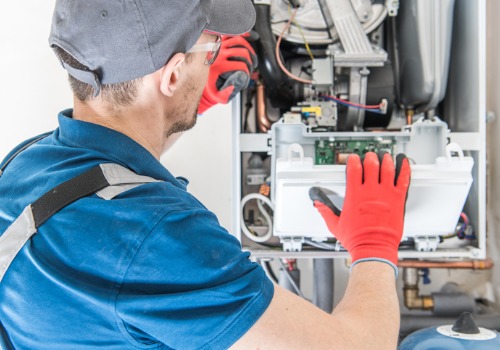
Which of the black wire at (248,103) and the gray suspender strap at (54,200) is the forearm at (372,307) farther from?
the black wire at (248,103)

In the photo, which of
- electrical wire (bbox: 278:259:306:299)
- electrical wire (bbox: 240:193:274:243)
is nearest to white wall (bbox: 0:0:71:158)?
electrical wire (bbox: 240:193:274:243)

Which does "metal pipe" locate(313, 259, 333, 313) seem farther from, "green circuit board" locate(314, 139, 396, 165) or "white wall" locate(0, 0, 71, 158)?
"white wall" locate(0, 0, 71, 158)

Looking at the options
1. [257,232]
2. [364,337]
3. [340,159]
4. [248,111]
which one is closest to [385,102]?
[340,159]

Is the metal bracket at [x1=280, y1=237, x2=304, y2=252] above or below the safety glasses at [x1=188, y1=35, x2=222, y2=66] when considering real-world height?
below

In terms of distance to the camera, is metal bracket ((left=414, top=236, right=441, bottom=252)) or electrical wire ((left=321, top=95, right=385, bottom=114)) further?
electrical wire ((left=321, top=95, right=385, bottom=114))

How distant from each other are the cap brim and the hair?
0.19m

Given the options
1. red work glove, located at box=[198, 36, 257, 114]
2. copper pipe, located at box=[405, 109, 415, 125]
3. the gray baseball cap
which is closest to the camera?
the gray baseball cap

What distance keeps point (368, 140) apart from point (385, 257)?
1.54ft

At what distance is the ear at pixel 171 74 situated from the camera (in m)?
0.81

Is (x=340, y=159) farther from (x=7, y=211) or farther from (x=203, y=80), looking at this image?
(x=7, y=211)

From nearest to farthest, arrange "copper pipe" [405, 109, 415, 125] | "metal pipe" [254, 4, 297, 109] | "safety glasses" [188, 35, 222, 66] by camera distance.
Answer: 1. "safety glasses" [188, 35, 222, 66]
2. "metal pipe" [254, 4, 297, 109]
3. "copper pipe" [405, 109, 415, 125]

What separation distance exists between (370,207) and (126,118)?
57 centimetres

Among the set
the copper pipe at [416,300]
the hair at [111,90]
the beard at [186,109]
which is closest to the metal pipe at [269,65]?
the beard at [186,109]

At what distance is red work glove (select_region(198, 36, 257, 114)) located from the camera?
49.3 inches
